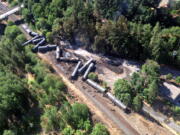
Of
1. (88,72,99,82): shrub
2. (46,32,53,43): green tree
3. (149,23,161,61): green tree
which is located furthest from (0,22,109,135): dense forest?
(149,23,161,61): green tree

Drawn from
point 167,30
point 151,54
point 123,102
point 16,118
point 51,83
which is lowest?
point 16,118

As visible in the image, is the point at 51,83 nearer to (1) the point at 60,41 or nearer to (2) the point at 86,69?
(2) the point at 86,69

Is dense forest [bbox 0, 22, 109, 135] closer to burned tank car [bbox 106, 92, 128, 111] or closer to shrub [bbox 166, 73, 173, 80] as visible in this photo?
burned tank car [bbox 106, 92, 128, 111]

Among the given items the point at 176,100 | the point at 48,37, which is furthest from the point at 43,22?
the point at 176,100

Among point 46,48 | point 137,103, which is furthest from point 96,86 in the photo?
point 46,48

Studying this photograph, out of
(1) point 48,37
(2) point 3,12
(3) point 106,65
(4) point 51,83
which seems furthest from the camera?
(2) point 3,12

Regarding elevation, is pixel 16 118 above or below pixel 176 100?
below

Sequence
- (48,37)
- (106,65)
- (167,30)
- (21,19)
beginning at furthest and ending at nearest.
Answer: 1. (21,19)
2. (48,37)
3. (106,65)
4. (167,30)

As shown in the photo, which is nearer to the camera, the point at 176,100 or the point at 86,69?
the point at 176,100

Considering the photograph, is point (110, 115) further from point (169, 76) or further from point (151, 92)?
point (169, 76)
